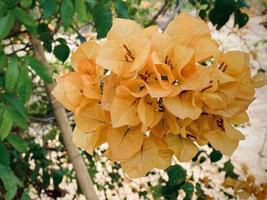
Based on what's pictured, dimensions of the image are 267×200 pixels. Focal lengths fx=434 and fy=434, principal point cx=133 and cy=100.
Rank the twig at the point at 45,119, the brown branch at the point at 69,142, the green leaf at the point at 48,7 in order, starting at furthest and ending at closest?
the twig at the point at 45,119 → the brown branch at the point at 69,142 → the green leaf at the point at 48,7

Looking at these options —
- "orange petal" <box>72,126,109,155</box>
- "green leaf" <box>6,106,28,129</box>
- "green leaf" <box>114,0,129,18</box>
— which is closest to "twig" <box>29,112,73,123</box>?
"green leaf" <box>6,106,28,129</box>

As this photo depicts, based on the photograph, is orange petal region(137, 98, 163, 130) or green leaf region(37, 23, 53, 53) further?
green leaf region(37, 23, 53, 53)

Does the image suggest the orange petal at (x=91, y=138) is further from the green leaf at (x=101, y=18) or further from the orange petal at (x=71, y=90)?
the green leaf at (x=101, y=18)

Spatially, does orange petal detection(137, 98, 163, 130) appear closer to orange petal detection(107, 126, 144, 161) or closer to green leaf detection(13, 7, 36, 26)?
orange petal detection(107, 126, 144, 161)

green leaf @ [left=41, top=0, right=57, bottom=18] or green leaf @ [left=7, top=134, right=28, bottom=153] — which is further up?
green leaf @ [left=41, top=0, right=57, bottom=18]

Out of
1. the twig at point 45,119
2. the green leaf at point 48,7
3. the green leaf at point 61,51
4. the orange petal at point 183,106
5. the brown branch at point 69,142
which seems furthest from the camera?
Answer: the twig at point 45,119

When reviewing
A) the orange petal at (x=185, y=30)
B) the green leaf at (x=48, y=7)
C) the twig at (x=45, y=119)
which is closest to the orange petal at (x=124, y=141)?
the orange petal at (x=185, y=30)

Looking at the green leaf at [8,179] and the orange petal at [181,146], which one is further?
the green leaf at [8,179]
